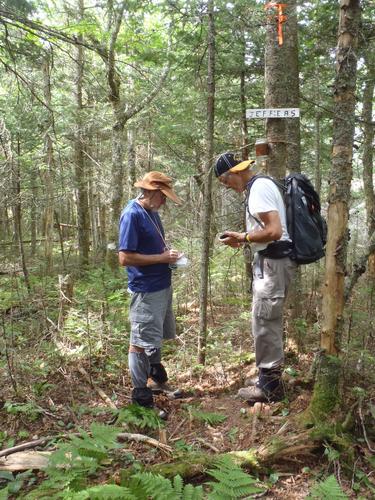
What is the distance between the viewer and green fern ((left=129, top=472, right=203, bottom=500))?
8.07 ft

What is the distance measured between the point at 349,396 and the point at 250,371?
166cm

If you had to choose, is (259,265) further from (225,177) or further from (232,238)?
(225,177)

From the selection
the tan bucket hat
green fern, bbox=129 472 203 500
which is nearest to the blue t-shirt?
the tan bucket hat

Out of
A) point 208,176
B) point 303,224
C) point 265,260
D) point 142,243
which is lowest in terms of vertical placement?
point 265,260

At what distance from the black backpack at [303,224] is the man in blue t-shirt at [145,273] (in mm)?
1101

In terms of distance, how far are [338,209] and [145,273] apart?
2125 mm

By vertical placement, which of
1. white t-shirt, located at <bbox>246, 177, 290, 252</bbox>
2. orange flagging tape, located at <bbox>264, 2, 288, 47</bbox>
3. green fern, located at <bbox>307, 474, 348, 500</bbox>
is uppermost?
orange flagging tape, located at <bbox>264, 2, 288, 47</bbox>

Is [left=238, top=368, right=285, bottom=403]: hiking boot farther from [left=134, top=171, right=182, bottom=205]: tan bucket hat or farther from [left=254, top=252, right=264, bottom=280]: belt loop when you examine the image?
[left=134, top=171, right=182, bottom=205]: tan bucket hat

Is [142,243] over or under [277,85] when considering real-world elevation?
under

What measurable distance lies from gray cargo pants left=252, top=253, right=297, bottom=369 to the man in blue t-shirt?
95 centimetres

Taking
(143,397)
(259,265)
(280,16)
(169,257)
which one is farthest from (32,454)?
(280,16)

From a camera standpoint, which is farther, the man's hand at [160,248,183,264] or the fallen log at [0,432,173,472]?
the man's hand at [160,248,183,264]

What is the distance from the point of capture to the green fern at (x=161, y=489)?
2460 mm

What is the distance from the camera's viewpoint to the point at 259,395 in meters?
4.33
